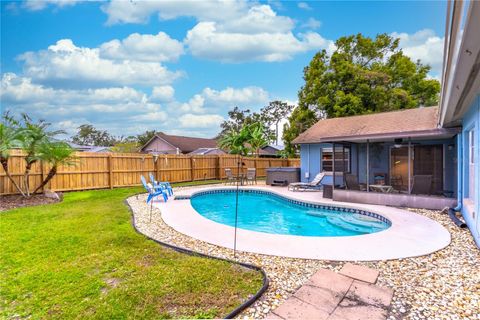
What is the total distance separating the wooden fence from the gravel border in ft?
28.5

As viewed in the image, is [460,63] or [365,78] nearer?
[460,63]

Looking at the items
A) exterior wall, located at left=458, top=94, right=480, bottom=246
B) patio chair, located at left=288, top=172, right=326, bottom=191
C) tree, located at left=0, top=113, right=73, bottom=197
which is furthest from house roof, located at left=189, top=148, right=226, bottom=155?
exterior wall, located at left=458, top=94, right=480, bottom=246

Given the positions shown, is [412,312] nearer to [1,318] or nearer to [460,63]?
[460,63]

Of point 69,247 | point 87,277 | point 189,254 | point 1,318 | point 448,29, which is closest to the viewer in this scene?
point 448,29

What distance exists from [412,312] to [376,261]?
1344mm

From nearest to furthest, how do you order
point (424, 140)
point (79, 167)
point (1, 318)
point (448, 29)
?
point (448, 29), point (1, 318), point (424, 140), point (79, 167)

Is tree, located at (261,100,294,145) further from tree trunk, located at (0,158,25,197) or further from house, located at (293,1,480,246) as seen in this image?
tree trunk, located at (0,158,25,197)

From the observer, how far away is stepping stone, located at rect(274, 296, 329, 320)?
104 inches

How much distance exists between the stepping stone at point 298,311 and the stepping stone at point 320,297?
7 cm

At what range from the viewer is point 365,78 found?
19094 mm

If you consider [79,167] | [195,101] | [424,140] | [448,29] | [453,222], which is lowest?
[453,222]

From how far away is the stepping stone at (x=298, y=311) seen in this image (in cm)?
264

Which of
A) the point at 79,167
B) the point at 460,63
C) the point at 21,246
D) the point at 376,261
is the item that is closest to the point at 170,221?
the point at 21,246

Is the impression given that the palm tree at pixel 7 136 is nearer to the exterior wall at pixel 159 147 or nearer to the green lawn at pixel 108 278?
the green lawn at pixel 108 278
